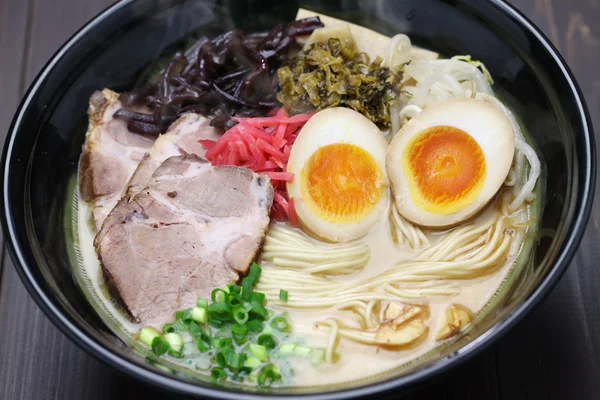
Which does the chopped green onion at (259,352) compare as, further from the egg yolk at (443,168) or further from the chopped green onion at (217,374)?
the egg yolk at (443,168)

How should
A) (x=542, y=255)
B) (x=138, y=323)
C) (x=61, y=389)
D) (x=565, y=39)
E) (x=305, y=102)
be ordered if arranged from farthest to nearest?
(x=565, y=39) < (x=305, y=102) < (x=61, y=389) < (x=138, y=323) < (x=542, y=255)

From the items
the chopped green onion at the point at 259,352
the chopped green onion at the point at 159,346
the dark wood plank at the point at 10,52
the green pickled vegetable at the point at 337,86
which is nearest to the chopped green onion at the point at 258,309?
the chopped green onion at the point at 259,352

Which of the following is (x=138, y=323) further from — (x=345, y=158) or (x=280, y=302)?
(x=345, y=158)

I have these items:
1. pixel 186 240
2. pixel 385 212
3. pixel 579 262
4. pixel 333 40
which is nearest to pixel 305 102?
pixel 333 40

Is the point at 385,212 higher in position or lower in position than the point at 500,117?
lower

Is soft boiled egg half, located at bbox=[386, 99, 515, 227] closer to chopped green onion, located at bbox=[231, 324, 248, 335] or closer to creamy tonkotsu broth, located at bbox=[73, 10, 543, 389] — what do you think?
creamy tonkotsu broth, located at bbox=[73, 10, 543, 389]

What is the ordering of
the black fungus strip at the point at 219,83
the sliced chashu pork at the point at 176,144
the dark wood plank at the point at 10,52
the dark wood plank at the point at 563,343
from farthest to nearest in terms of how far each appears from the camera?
the dark wood plank at the point at 10,52, the black fungus strip at the point at 219,83, the sliced chashu pork at the point at 176,144, the dark wood plank at the point at 563,343

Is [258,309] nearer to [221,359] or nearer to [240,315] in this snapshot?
[240,315]
